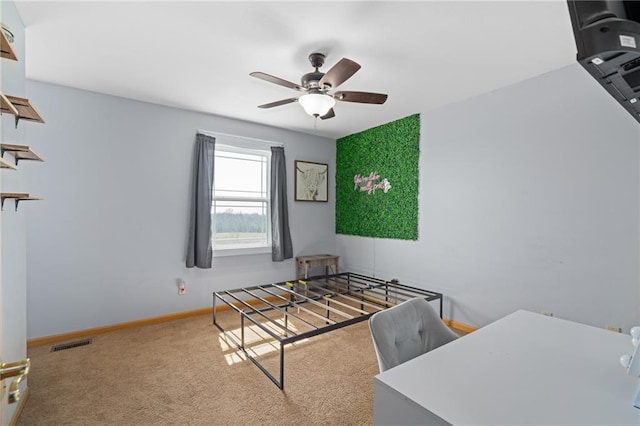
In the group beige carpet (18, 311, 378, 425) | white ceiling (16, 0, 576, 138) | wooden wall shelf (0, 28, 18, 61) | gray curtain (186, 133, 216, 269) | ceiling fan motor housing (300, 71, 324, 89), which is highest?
white ceiling (16, 0, 576, 138)

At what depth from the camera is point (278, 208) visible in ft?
13.9

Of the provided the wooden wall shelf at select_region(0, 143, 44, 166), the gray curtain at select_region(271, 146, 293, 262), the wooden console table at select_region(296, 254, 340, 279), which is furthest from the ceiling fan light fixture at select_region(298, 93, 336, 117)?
the wooden console table at select_region(296, 254, 340, 279)

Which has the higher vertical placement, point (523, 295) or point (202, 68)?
point (202, 68)

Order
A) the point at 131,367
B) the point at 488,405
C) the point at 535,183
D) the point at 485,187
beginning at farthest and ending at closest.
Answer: the point at 485,187
the point at 535,183
the point at 131,367
the point at 488,405

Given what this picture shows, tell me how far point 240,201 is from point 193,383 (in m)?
2.39

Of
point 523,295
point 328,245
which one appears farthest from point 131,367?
point 523,295

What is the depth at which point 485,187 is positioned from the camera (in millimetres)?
3098

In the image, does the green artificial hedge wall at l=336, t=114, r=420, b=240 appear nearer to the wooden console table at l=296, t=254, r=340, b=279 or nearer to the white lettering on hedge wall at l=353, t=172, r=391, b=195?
the white lettering on hedge wall at l=353, t=172, r=391, b=195

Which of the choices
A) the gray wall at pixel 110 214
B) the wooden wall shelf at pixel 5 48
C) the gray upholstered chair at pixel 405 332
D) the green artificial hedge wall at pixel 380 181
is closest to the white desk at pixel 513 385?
the gray upholstered chair at pixel 405 332

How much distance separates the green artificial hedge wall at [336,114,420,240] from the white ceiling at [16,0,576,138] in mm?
854

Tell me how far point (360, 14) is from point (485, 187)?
2.14 m

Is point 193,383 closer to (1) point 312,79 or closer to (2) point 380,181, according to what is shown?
(1) point 312,79

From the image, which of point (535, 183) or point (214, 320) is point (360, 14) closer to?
point (535, 183)

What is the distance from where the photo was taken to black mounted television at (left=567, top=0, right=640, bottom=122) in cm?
56
